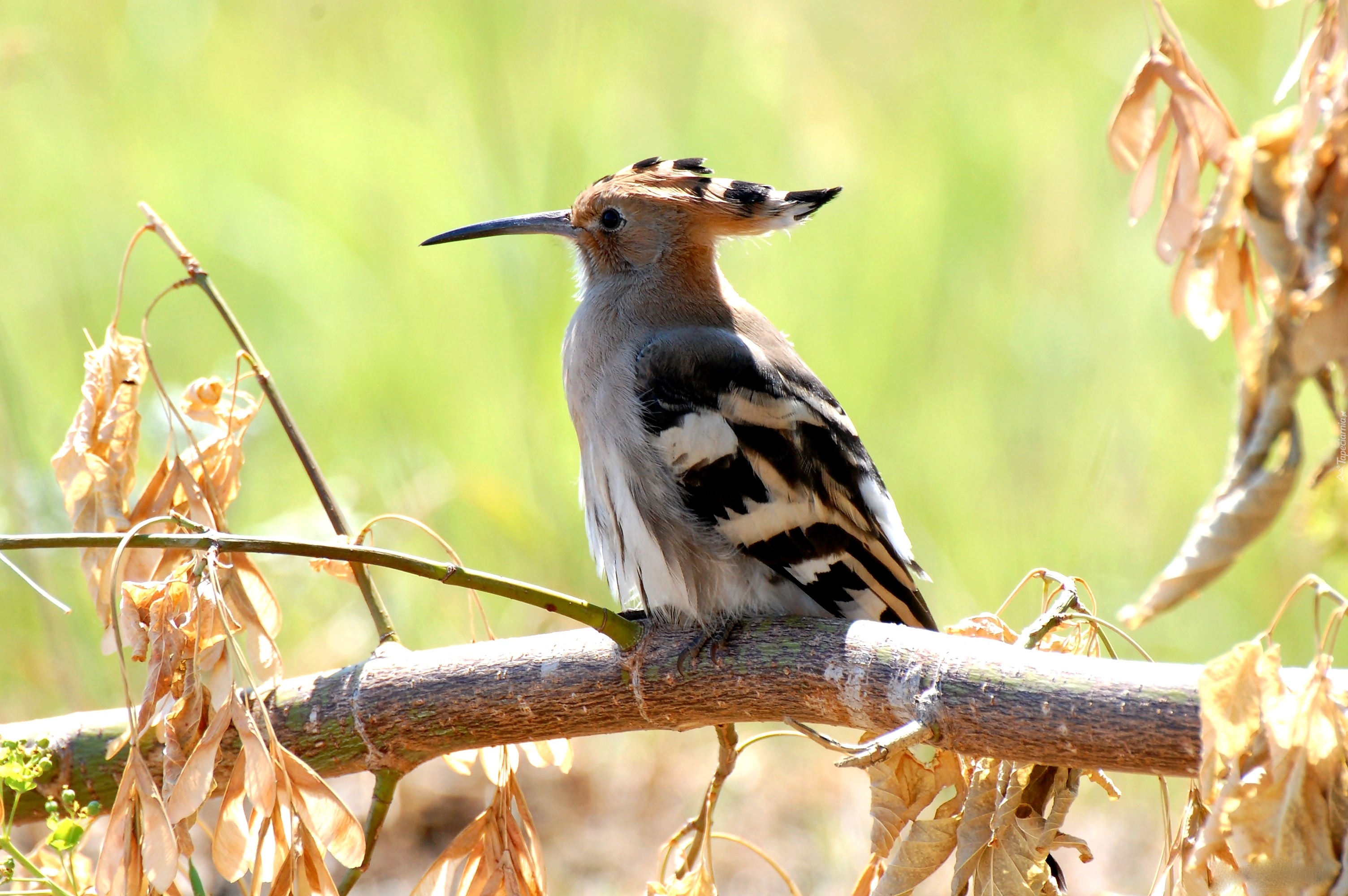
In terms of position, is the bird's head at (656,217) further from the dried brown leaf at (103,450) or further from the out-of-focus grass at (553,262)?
the dried brown leaf at (103,450)

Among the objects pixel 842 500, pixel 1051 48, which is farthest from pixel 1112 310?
pixel 842 500

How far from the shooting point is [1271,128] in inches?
43.8

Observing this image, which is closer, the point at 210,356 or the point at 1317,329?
the point at 1317,329

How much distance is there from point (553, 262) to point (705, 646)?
260 cm

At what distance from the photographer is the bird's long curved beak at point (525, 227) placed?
259 cm

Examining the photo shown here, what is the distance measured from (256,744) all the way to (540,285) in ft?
9.18

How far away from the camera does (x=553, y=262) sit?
13.4 ft

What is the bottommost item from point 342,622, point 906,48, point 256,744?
point 342,622

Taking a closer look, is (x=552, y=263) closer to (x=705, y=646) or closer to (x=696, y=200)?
(x=696, y=200)

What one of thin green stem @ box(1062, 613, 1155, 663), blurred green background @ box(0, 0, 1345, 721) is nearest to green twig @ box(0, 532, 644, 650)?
thin green stem @ box(1062, 613, 1155, 663)

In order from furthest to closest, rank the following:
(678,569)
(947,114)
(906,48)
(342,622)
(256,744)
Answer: (906,48)
(947,114)
(342,622)
(678,569)
(256,744)

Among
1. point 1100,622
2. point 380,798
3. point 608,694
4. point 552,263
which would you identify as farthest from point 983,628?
point 552,263

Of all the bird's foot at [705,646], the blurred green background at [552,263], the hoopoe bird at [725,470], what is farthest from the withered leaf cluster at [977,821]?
the blurred green background at [552,263]

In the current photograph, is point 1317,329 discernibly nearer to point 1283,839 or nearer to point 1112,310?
point 1283,839
